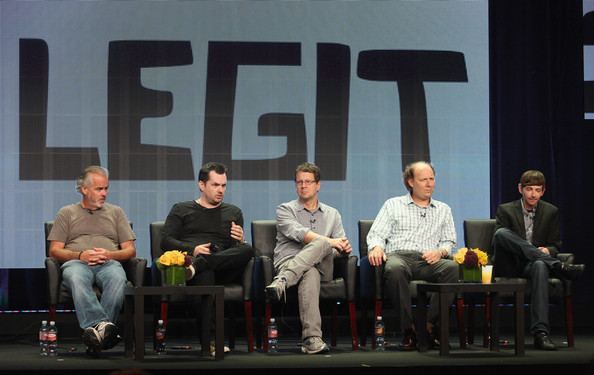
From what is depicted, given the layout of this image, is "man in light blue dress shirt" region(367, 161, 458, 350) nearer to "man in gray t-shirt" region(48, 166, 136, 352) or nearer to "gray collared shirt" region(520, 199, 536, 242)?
"gray collared shirt" region(520, 199, 536, 242)

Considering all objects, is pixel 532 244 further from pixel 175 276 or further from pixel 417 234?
pixel 175 276

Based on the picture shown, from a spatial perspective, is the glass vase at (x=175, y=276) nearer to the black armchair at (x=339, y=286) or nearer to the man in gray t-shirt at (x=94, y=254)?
the man in gray t-shirt at (x=94, y=254)

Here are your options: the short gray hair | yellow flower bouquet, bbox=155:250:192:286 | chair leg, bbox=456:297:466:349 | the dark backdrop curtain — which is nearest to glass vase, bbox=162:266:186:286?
A: yellow flower bouquet, bbox=155:250:192:286

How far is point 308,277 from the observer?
5.37 metres

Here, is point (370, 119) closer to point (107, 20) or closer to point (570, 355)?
point (107, 20)

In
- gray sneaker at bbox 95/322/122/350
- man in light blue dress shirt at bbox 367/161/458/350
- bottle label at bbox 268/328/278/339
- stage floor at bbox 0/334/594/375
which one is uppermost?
man in light blue dress shirt at bbox 367/161/458/350

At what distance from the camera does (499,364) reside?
4.75m

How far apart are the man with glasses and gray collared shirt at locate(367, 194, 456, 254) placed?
0.27 metres

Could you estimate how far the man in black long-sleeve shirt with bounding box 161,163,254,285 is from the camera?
5.51 m

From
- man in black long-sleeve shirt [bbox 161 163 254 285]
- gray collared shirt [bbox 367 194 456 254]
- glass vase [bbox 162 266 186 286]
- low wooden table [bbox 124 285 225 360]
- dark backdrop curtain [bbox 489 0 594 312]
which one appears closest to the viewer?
low wooden table [bbox 124 285 225 360]

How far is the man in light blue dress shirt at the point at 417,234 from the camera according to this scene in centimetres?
560

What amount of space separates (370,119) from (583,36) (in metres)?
1.72

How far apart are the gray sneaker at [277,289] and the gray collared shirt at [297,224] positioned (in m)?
0.46

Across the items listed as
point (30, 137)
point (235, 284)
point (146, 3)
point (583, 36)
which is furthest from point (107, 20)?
point (583, 36)
